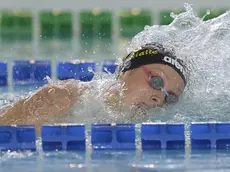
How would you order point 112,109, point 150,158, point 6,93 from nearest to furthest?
point 150,158, point 112,109, point 6,93

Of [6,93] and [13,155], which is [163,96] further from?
[6,93]

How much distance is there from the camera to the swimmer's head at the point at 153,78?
14.0 feet

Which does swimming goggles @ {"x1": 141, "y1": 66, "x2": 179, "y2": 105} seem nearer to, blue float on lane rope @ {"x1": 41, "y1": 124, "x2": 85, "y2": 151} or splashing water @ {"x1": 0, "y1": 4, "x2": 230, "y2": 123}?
splashing water @ {"x1": 0, "y1": 4, "x2": 230, "y2": 123}

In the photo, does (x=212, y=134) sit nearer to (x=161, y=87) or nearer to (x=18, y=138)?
(x=161, y=87)

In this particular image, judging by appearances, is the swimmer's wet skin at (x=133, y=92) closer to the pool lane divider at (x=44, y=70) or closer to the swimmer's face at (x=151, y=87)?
the swimmer's face at (x=151, y=87)

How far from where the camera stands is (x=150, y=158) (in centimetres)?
373

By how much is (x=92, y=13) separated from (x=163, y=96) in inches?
168

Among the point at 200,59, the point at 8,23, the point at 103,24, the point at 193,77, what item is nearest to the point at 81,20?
the point at 103,24

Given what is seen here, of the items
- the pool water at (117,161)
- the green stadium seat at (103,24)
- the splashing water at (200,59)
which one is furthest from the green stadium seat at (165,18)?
the pool water at (117,161)

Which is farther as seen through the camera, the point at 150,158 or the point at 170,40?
the point at 170,40

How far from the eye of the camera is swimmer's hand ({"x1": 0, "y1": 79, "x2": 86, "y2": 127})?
166 inches

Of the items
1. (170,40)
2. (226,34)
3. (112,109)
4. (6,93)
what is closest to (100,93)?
(112,109)

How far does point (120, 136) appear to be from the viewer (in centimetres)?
391

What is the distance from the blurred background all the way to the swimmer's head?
9.73 feet
